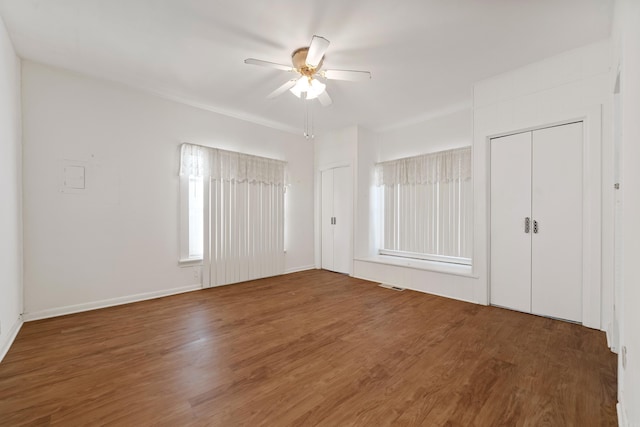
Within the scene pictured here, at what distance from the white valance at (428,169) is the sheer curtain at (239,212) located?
1956mm

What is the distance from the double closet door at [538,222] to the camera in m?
2.71

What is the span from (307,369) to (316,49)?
8.25ft

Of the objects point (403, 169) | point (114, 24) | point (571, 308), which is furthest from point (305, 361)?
point (403, 169)

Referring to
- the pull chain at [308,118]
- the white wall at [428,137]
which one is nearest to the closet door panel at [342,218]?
the white wall at [428,137]

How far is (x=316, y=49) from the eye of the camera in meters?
2.18

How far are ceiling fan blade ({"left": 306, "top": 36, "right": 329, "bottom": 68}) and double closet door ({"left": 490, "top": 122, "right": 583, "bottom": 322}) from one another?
2.40 metres

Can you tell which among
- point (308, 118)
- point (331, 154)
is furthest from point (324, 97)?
point (331, 154)

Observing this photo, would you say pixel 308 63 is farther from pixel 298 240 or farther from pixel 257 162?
pixel 298 240

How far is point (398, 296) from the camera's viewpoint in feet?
11.9

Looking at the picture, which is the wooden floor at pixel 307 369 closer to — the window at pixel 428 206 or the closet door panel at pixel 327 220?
the window at pixel 428 206

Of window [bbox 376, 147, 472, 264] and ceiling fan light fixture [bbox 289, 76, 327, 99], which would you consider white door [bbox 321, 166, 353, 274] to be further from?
ceiling fan light fixture [bbox 289, 76, 327, 99]

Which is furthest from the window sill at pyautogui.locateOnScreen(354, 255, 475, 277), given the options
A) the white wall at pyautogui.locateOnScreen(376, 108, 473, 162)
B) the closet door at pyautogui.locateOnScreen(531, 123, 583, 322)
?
the white wall at pyautogui.locateOnScreen(376, 108, 473, 162)

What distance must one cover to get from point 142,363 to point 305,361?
124cm

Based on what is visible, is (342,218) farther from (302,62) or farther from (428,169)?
(302,62)
